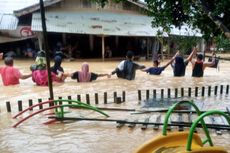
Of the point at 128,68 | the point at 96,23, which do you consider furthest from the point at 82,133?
the point at 96,23

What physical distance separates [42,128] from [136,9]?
19.6 meters

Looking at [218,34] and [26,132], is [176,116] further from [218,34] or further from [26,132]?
[26,132]

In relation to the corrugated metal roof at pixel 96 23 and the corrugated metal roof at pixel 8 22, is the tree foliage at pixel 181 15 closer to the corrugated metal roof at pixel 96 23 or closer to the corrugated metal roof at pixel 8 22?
the corrugated metal roof at pixel 96 23

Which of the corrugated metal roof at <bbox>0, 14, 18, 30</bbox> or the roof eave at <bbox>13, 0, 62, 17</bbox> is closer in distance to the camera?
the roof eave at <bbox>13, 0, 62, 17</bbox>

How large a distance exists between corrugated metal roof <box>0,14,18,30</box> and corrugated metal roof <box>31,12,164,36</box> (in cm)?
141

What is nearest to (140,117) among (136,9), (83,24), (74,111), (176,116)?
(176,116)

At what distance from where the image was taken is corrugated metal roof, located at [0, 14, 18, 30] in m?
24.1

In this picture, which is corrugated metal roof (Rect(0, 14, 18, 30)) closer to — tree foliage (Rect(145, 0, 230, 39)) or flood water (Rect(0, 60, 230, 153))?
flood water (Rect(0, 60, 230, 153))

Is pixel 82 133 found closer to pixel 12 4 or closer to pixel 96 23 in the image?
pixel 96 23

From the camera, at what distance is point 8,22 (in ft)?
81.1

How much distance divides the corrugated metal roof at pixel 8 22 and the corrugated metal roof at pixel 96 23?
1.41 meters

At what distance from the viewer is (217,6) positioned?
6781mm

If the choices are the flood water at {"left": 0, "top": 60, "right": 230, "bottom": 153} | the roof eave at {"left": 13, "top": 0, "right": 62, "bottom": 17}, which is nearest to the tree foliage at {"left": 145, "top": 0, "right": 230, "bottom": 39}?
the flood water at {"left": 0, "top": 60, "right": 230, "bottom": 153}

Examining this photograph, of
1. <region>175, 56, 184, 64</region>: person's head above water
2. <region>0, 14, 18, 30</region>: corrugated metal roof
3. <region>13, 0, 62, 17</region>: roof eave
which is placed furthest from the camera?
<region>0, 14, 18, 30</region>: corrugated metal roof
